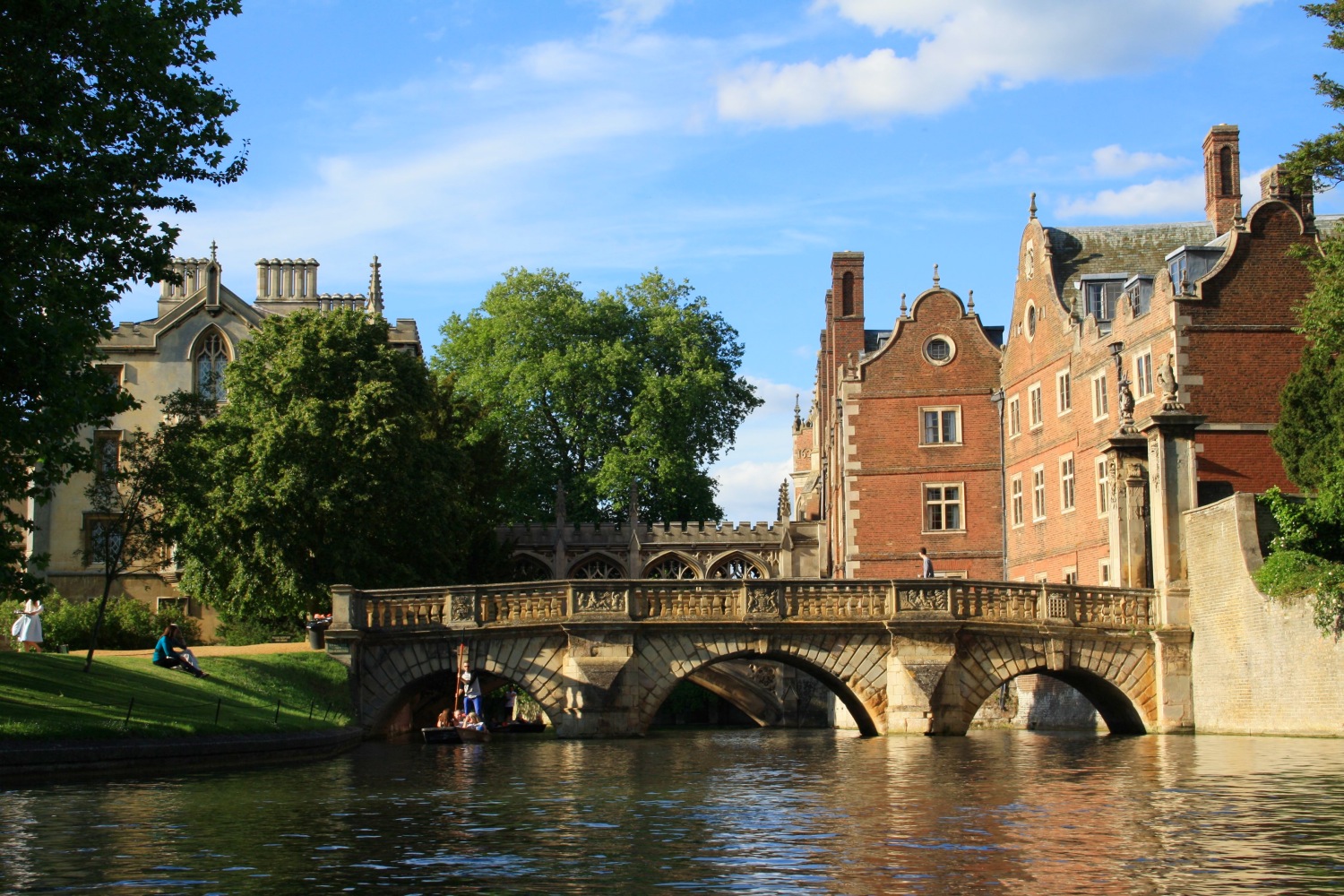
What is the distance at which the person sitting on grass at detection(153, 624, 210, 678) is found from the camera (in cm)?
3052

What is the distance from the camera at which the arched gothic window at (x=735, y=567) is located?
6112 cm

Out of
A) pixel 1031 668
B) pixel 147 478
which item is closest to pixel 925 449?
pixel 1031 668

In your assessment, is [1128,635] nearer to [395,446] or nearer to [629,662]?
[629,662]

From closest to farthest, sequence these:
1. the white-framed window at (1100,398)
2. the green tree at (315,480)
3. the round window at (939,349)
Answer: the green tree at (315,480), the white-framed window at (1100,398), the round window at (939,349)

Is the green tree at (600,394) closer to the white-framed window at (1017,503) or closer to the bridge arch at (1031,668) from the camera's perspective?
the white-framed window at (1017,503)

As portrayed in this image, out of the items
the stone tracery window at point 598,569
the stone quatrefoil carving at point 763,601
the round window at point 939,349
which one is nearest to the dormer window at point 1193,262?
the round window at point 939,349

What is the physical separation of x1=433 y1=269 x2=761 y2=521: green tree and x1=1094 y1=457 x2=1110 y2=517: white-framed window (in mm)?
23366

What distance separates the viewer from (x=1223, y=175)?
1796 inches

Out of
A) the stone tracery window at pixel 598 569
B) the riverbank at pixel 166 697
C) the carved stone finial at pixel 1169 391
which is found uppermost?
the carved stone finial at pixel 1169 391

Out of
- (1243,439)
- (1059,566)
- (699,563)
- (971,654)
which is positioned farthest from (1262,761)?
(699,563)

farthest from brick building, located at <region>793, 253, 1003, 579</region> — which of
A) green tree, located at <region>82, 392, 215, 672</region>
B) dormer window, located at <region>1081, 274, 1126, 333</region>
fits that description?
green tree, located at <region>82, 392, 215, 672</region>

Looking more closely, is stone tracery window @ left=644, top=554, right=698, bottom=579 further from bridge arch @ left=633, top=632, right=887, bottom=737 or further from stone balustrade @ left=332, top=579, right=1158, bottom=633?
bridge arch @ left=633, top=632, right=887, bottom=737

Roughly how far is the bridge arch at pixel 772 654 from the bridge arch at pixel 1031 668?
141cm

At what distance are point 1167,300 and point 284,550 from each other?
2267 centimetres
